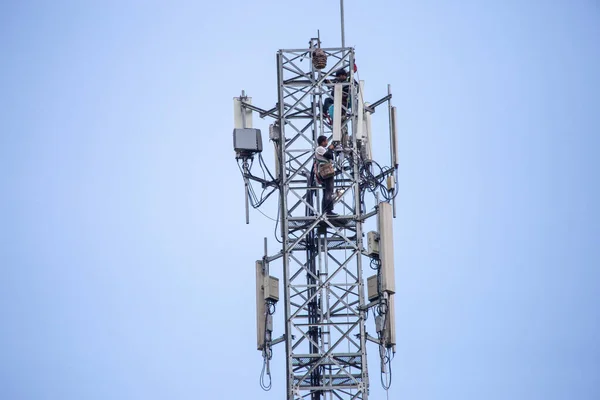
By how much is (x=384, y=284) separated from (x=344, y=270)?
0.95 metres

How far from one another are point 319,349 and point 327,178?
147 inches

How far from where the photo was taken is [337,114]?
161ft

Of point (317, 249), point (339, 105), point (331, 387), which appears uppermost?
point (339, 105)

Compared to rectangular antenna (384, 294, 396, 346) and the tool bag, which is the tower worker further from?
rectangular antenna (384, 294, 396, 346)

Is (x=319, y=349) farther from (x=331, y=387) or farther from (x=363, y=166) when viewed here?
(x=363, y=166)

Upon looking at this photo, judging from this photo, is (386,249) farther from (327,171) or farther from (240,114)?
(240,114)

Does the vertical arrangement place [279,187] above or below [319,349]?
above

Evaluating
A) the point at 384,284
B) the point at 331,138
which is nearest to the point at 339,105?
the point at 331,138

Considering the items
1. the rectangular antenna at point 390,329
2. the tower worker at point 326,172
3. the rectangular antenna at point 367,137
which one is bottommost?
the rectangular antenna at point 390,329

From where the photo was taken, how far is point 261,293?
50000 mm

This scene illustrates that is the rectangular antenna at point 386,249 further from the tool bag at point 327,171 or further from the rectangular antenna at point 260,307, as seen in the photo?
the rectangular antenna at point 260,307

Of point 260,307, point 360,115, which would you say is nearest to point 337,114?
point 360,115

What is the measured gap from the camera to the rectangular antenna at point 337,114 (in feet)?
161

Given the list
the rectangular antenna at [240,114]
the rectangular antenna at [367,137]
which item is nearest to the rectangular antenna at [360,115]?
the rectangular antenna at [367,137]
